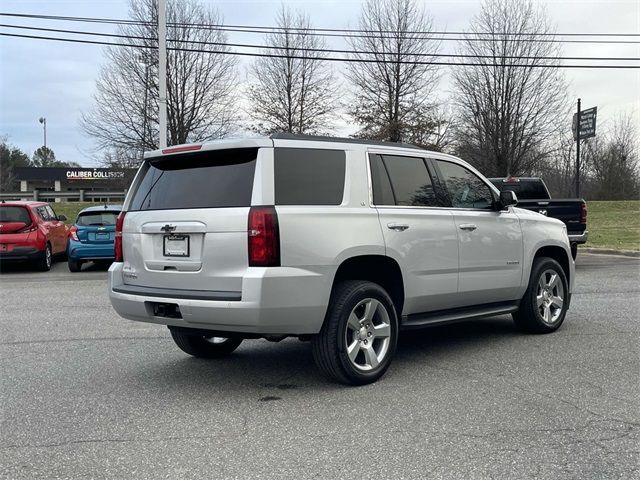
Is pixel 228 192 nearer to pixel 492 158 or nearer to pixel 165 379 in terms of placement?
pixel 165 379

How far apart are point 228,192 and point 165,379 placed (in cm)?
173

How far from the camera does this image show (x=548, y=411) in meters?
4.24

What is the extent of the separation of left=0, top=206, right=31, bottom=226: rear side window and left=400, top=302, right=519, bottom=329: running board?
11.4 m

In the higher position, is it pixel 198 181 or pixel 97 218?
pixel 198 181

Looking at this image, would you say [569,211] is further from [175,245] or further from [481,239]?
[175,245]

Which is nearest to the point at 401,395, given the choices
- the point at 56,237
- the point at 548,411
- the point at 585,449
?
the point at 548,411

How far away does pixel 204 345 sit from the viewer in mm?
5801

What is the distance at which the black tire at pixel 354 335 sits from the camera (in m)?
4.65

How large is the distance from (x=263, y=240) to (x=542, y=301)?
3.80 m

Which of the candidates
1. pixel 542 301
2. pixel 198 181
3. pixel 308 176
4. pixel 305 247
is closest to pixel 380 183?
pixel 308 176

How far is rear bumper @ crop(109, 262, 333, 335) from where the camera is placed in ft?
14.0

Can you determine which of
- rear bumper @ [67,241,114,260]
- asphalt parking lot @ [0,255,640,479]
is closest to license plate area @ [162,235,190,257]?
asphalt parking lot @ [0,255,640,479]

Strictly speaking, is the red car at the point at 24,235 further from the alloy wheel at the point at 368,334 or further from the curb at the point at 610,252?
the curb at the point at 610,252

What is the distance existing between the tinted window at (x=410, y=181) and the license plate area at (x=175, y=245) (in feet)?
5.94
